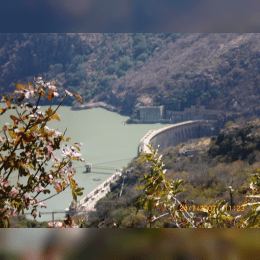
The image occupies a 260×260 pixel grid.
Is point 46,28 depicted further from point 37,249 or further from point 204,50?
point 204,50

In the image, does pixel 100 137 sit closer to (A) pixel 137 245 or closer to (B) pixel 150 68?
(B) pixel 150 68

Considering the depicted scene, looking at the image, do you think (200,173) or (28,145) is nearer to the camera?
(28,145)

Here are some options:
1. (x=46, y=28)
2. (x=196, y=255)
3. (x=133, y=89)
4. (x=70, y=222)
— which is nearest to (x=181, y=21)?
(x=46, y=28)

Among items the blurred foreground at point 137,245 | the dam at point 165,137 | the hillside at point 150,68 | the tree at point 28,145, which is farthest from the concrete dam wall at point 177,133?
the blurred foreground at point 137,245

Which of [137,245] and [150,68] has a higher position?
[150,68]

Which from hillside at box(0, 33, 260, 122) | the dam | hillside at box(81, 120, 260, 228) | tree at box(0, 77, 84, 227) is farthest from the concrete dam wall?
tree at box(0, 77, 84, 227)

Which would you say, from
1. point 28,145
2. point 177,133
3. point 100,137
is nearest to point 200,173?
point 177,133

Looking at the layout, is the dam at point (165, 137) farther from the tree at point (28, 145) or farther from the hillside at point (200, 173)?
the tree at point (28, 145)

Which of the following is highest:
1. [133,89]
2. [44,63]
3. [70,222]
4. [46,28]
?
[44,63]
